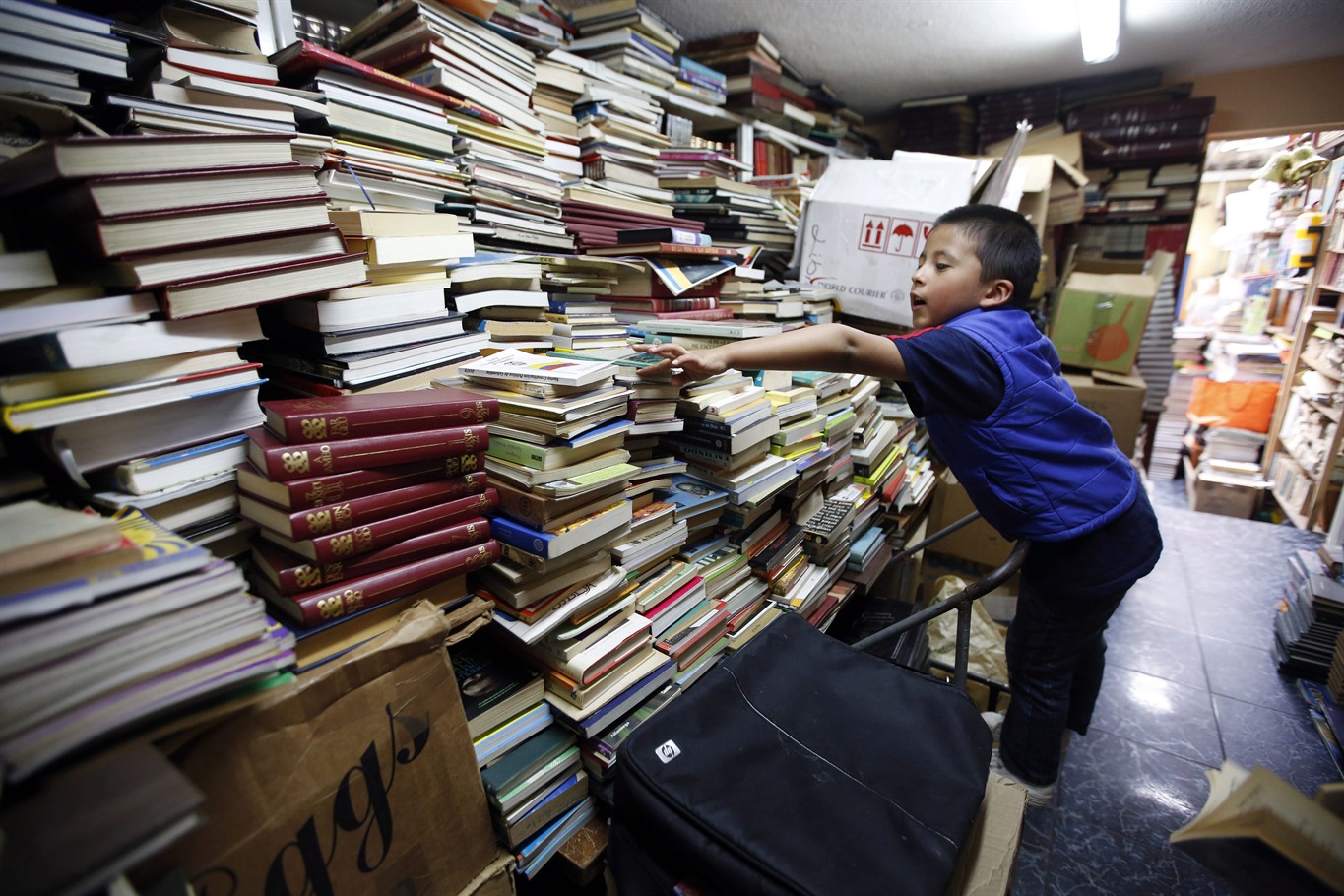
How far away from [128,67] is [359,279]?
599 millimetres

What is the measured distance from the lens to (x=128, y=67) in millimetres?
1115

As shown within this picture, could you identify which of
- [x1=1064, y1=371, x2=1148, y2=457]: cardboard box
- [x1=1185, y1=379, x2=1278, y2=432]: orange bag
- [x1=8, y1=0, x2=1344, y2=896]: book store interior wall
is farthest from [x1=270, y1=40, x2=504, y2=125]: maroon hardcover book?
[x1=1185, y1=379, x2=1278, y2=432]: orange bag

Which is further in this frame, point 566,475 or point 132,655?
point 566,475

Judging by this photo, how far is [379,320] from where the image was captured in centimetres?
118

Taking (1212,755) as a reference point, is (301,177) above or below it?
above

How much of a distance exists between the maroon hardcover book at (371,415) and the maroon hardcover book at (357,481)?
0.06m

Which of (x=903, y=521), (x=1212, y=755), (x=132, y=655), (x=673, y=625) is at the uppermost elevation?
(x=132, y=655)

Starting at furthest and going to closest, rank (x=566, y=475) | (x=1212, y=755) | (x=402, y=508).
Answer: (x=1212, y=755) → (x=566, y=475) → (x=402, y=508)

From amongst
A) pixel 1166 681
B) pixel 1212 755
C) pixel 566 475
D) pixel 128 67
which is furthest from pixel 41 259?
pixel 1166 681

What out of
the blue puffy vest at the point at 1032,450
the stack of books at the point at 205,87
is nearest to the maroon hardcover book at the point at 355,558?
the stack of books at the point at 205,87

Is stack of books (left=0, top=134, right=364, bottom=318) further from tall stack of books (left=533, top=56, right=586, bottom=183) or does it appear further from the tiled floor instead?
the tiled floor

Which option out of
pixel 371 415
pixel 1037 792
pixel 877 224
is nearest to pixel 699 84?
pixel 877 224

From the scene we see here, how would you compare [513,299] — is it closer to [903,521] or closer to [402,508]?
[402,508]

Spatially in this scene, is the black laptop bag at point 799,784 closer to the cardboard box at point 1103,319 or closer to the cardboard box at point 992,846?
the cardboard box at point 992,846
